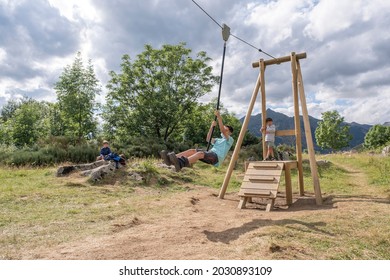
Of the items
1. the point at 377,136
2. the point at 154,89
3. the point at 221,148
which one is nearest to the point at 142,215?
the point at 221,148

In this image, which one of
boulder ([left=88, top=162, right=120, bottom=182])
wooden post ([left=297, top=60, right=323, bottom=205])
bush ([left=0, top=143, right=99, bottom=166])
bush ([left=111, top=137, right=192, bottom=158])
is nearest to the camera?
wooden post ([left=297, top=60, right=323, bottom=205])

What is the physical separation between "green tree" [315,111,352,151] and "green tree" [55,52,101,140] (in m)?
38.0

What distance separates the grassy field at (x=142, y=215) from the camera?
3.77 meters

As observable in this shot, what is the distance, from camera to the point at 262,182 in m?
7.16

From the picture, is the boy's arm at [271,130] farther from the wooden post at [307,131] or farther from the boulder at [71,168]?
the boulder at [71,168]

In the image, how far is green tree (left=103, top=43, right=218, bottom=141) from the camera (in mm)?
23297

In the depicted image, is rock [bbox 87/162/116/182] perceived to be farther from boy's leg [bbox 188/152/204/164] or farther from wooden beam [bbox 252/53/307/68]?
wooden beam [bbox 252/53/307/68]

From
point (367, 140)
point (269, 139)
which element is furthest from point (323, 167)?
point (367, 140)

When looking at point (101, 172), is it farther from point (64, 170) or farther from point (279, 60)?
point (279, 60)

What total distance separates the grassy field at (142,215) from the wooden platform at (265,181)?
588 mm

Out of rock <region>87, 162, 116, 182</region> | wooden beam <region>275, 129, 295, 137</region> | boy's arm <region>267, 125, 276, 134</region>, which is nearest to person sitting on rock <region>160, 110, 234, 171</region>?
wooden beam <region>275, 129, 295, 137</region>

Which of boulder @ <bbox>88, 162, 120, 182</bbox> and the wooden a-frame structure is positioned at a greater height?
the wooden a-frame structure

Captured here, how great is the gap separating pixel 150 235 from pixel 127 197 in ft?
13.4

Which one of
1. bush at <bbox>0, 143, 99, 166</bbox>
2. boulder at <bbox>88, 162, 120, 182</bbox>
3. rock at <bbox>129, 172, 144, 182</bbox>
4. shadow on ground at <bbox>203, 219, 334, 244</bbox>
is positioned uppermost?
bush at <bbox>0, 143, 99, 166</bbox>
